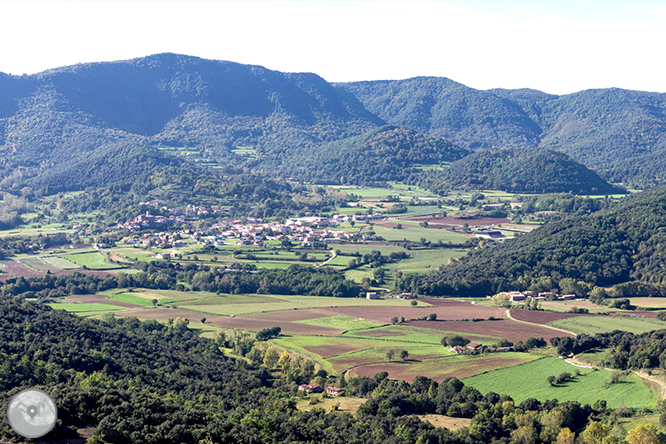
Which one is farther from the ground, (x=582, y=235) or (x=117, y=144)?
(x=117, y=144)

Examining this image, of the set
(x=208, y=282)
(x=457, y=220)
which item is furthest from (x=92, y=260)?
(x=457, y=220)

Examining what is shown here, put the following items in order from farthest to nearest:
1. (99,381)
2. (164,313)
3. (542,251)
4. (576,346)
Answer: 1. (542,251)
2. (164,313)
3. (576,346)
4. (99,381)

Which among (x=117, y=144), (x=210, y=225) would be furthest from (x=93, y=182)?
(x=210, y=225)

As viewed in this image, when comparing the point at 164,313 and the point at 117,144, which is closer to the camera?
the point at 164,313

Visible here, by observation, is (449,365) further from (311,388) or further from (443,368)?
(311,388)

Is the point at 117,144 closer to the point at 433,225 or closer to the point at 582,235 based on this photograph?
the point at 433,225

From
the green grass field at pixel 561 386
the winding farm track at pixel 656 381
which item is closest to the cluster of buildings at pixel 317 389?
the green grass field at pixel 561 386

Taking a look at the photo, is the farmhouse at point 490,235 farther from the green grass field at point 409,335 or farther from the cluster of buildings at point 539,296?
the green grass field at point 409,335
